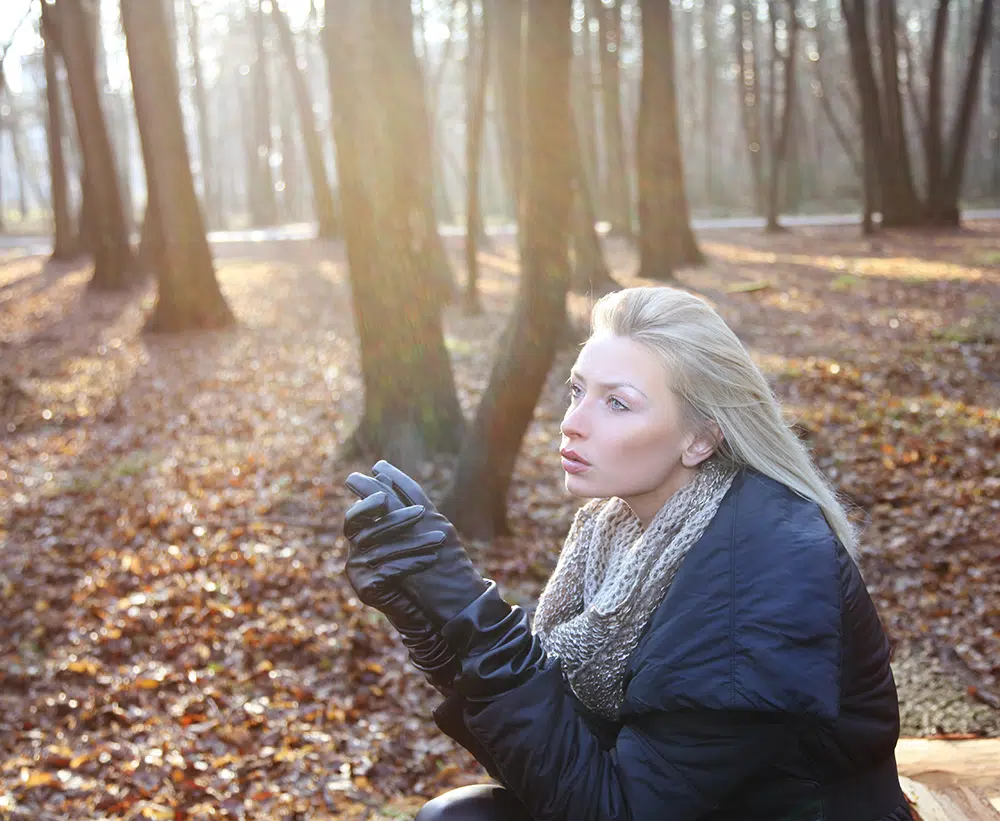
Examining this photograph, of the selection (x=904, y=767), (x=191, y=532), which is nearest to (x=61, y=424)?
(x=191, y=532)

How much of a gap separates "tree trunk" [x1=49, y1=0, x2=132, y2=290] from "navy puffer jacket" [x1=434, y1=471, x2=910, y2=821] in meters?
17.9

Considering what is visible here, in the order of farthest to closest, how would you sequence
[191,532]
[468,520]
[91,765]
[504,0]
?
[504,0]
[191,532]
[468,520]
[91,765]

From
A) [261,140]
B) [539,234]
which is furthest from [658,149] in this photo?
[261,140]

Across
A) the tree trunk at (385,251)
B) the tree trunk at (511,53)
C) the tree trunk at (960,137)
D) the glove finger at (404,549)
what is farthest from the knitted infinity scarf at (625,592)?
the tree trunk at (960,137)

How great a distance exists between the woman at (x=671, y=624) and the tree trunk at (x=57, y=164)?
24.1 metres

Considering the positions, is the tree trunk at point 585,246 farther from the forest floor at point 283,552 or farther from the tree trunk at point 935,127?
the tree trunk at point 935,127

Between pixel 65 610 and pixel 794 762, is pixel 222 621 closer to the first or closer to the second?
pixel 65 610

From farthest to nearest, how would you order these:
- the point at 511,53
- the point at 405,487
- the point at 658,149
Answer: the point at 658,149
the point at 511,53
the point at 405,487

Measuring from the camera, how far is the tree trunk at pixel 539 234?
600 cm

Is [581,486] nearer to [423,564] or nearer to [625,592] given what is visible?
[625,592]

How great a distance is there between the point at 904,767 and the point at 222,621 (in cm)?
401

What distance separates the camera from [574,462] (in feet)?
7.41

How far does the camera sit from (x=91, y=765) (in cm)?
470

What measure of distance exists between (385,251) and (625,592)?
592cm
